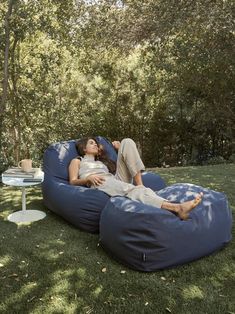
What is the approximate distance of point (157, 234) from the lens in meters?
2.55

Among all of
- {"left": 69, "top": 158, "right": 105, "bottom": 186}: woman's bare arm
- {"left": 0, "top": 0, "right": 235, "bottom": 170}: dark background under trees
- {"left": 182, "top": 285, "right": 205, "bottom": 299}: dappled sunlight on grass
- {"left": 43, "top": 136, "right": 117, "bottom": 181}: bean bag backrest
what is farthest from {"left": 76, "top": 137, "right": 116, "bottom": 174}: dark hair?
{"left": 0, "top": 0, "right": 235, "bottom": 170}: dark background under trees

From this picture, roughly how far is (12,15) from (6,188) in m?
2.96

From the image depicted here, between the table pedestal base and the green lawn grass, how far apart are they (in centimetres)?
37

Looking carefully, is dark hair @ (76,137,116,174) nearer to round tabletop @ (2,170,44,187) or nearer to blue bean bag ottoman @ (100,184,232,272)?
round tabletop @ (2,170,44,187)

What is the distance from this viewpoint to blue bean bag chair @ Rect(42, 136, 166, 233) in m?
3.34

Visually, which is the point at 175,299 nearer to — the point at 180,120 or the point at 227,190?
the point at 227,190

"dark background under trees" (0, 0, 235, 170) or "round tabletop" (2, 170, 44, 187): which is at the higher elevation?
"dark background under trees" (0, 0, 235, 170)

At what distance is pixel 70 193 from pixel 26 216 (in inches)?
26.7

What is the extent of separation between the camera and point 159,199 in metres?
2.88

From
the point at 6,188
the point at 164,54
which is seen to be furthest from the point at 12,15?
the point at 164,54

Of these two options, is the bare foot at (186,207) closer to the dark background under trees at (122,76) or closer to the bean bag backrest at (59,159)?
the bean bag backrest at (59,159)

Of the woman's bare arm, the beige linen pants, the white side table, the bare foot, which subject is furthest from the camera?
the white side table

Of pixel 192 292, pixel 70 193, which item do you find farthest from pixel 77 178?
pixel 192 292

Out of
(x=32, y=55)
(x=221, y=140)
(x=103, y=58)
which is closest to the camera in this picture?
(x=32, y=55)
